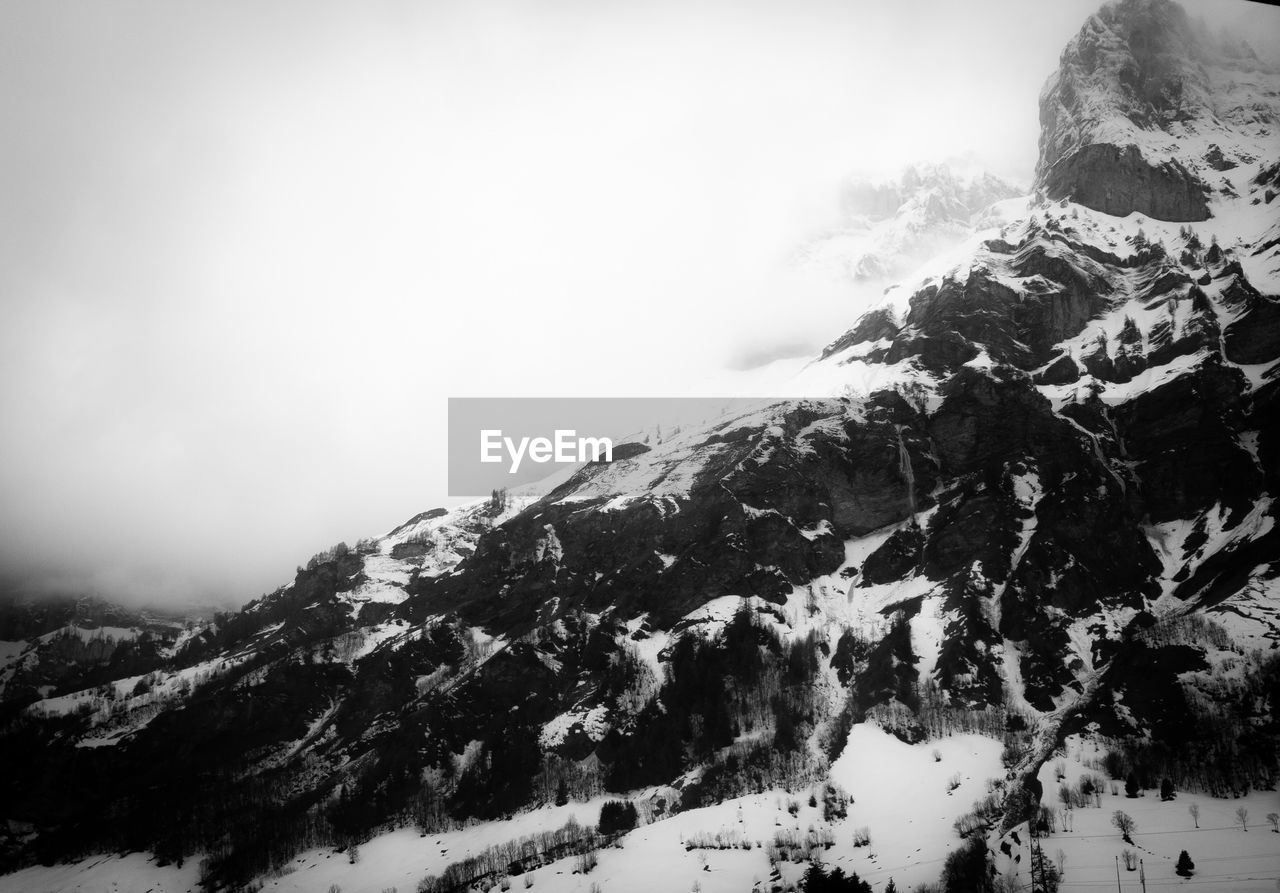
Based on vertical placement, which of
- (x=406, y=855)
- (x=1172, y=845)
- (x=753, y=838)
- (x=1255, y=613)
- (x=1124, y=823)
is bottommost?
(x=406, y=855)

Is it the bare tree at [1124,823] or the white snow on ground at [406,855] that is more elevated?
the bare tree at [1124,823]

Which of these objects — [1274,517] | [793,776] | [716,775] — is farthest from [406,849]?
[1274,517]

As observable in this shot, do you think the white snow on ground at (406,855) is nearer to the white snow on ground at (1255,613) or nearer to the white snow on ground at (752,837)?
the white snow on ground at (752,837)

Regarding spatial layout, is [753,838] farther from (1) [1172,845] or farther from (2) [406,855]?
(2) [406,855]

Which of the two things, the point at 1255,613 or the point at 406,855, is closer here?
the point at 1255,613

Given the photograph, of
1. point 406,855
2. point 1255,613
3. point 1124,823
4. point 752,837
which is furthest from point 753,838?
Answer: point 1255,613

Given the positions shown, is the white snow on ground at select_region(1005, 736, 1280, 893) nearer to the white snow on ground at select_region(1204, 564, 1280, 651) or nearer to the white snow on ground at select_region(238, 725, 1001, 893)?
the white snow on ground at select_region(238, 725, 1001, 893)

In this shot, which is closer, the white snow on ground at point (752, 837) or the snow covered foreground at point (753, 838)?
the snow covered foreground at point (753, 838)

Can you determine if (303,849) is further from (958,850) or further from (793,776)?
(958,850)

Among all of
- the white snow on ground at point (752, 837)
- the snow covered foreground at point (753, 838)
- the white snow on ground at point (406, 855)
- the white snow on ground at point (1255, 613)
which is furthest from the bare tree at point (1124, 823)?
the white snow on ground at point (406, 855)
